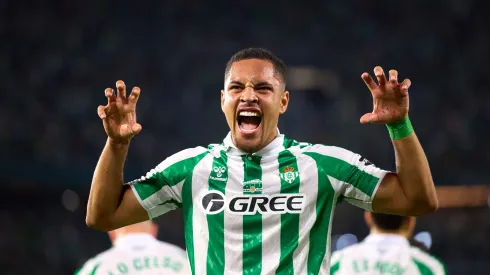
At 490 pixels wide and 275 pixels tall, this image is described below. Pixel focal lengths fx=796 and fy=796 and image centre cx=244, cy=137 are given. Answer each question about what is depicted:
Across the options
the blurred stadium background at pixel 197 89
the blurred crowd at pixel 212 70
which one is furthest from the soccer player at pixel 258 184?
the blurred crowd at pixel 212 70

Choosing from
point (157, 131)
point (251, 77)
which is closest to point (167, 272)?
point (251, 77)

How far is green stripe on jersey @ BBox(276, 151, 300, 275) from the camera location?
8.64 ft

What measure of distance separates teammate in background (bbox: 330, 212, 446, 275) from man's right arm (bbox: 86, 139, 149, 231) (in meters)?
2.02

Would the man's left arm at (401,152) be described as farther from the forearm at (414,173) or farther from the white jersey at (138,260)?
the white jersey at (138,260)

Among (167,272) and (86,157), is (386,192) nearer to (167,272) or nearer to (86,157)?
(167,272)

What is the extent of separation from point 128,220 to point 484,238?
357 inches

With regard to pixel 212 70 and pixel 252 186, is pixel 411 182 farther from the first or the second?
pixel 212 70

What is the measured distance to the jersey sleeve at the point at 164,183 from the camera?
282 centimetres

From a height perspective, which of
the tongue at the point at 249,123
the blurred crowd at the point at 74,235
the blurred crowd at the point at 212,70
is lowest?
the blurred crowd at the point at 74,235

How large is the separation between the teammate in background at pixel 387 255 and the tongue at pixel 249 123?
1913 mm

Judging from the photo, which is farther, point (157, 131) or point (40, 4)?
point (40, 4)

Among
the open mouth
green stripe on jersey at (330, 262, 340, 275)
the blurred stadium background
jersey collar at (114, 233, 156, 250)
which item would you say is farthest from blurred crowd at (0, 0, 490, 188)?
the open mouth

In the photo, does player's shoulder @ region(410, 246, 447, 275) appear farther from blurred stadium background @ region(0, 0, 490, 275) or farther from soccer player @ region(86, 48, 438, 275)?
blurred stadium background @ region(0, 0, 490, 275)

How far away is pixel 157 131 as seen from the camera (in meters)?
12.5
